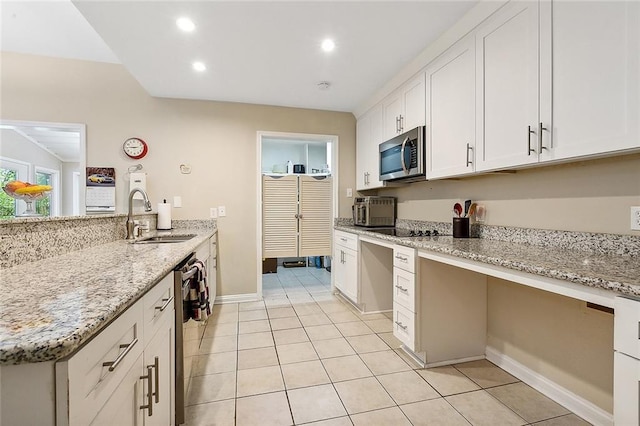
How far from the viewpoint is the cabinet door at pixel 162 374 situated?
1.02 m

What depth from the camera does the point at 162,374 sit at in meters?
1.15

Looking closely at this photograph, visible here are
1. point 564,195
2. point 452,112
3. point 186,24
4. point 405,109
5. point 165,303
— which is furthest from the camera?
point 405,109

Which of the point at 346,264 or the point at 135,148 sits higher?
the point at 135,148

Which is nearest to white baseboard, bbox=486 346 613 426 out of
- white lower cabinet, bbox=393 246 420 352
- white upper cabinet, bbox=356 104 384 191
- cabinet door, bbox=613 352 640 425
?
white lower cabinet, bbox=393 246 420 352

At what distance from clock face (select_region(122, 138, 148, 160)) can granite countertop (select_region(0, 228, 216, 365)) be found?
2.09 meters

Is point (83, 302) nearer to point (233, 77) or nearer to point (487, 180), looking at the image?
point (487, 180)

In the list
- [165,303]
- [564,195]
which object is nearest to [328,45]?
[564,195]

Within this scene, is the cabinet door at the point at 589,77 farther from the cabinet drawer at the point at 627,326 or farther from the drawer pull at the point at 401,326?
the drawer pull at the point at 401,326

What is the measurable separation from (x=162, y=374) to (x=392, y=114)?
2.78 metres

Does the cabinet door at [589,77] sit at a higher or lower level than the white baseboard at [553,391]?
higher

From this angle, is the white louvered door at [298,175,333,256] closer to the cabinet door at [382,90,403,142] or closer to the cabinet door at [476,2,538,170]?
the cabinet door at [382,90,403,142]

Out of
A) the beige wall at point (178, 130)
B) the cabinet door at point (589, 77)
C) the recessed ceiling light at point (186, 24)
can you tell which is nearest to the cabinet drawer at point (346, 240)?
the beige wall at point (178, 130)

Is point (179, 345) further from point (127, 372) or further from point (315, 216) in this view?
point (315, 216)

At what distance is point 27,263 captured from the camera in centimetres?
119
